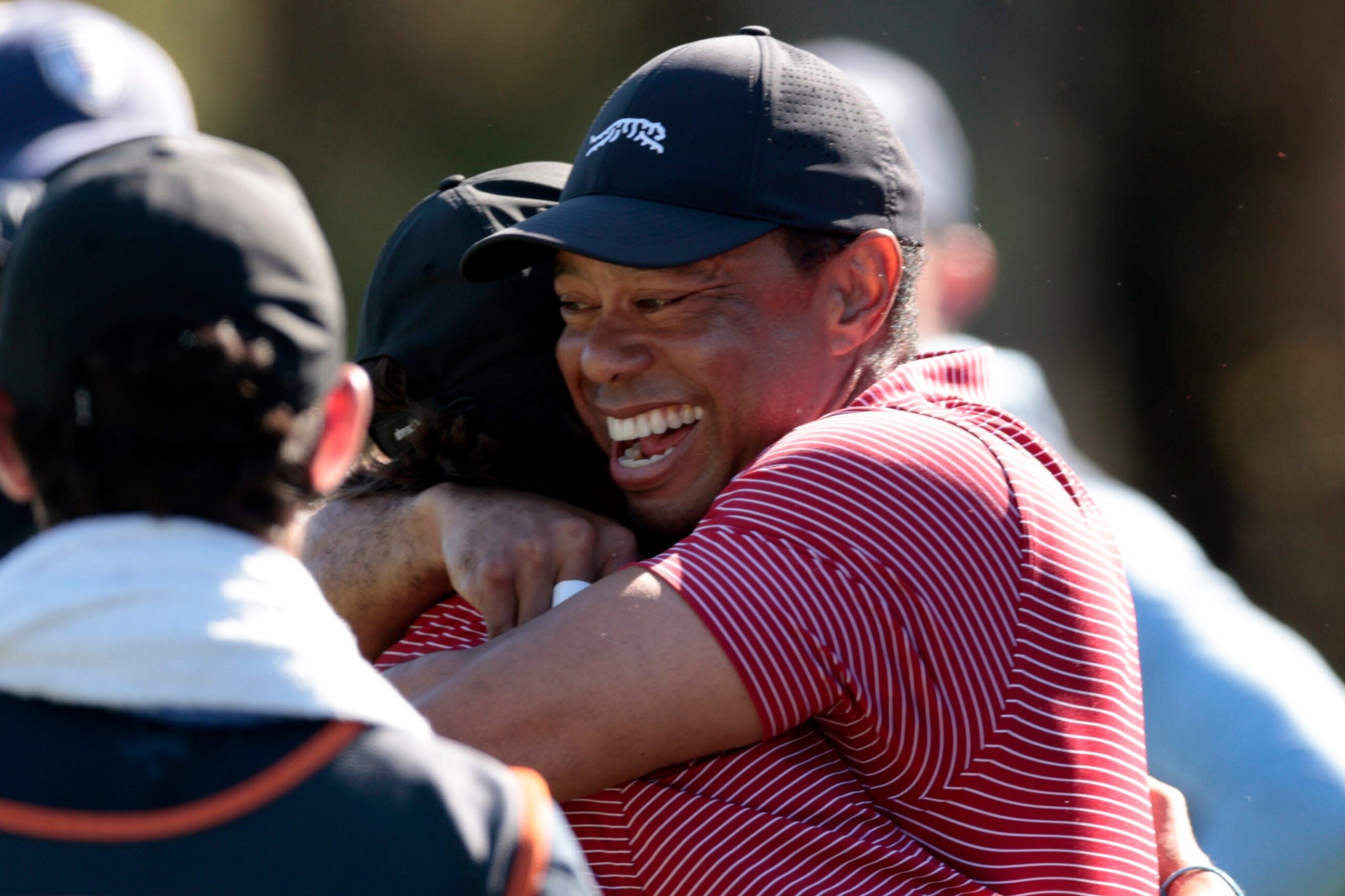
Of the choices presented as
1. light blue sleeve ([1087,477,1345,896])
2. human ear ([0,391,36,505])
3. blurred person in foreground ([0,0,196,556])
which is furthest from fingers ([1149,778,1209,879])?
blurred person in foreground ([0,0,196,556])

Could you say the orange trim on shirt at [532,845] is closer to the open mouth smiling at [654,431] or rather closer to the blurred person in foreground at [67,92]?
the open mouth smiling at [654,431]

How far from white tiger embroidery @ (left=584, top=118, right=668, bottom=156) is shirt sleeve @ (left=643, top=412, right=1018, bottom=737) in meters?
0.65

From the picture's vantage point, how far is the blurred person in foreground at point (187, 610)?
1.31 metres

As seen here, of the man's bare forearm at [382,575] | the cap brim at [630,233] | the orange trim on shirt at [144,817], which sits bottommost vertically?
the man's bare forearm at [382,575]

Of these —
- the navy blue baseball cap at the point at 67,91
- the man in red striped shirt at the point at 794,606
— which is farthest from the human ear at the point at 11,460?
the navy blue baseball cap at the point at 67,91

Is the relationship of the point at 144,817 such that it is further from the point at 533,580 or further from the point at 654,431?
the point at 654,431

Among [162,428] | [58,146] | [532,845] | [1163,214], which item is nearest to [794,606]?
[532,845]

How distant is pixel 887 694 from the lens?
6.58 ft

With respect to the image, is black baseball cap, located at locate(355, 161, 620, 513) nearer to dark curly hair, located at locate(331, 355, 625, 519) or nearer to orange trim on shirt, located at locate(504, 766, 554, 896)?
dark curly hair, located at locate(331, 355, 625, 519)

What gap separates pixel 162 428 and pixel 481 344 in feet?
4.36

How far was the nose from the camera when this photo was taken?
8.61ft

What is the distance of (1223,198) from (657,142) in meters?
5.71

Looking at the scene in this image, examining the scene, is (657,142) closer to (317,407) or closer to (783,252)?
(783,252)

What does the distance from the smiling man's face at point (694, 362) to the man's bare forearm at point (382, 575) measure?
363 millimetres
